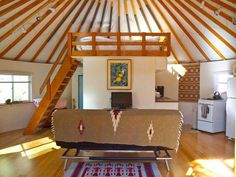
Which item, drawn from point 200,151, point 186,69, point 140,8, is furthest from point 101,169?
point 186,69

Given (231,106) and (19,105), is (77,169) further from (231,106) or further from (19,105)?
(231,106)

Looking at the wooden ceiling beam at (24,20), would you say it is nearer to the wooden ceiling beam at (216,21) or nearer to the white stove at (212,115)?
the wooden ceiling beam at (216,21)

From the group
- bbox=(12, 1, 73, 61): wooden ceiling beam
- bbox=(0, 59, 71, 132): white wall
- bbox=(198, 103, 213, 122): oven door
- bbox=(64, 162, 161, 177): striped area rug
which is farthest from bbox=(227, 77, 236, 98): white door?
bbox=(0, 59, 71, 132): white wall

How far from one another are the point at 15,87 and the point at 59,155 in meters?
3.77

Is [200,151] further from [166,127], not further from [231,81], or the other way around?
[231,81]

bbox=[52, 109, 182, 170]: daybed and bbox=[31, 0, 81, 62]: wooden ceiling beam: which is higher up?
bbox=[31, 0, 81, 62]: wooden ceiling beam

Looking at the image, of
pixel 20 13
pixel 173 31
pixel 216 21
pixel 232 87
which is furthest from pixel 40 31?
pixel 232 87

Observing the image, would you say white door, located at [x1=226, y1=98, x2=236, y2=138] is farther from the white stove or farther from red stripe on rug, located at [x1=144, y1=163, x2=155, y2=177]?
red stripe on rug, located at [x1=144, y1=163, x2=155, y2=177]

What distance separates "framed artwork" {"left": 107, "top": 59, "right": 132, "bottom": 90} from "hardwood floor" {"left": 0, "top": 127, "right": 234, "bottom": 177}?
7.23 feet

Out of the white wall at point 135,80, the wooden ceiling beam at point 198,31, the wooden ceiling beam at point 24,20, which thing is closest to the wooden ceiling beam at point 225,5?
the wooden ceiling beam at point 198,31

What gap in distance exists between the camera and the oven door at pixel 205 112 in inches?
249

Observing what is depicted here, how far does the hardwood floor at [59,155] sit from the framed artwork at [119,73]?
2203mm

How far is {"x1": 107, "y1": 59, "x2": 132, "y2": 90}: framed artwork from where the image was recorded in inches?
229

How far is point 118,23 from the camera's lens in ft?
21.2
